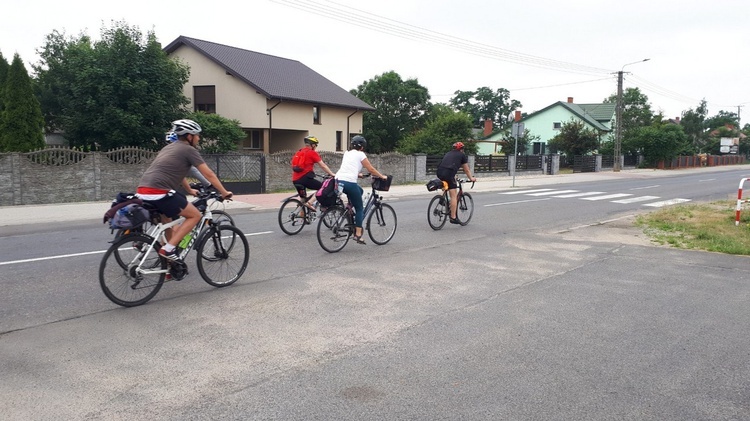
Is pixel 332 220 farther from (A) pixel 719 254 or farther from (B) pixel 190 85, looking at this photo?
(B) pixel 190 85

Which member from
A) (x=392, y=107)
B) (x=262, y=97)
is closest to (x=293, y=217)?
(x=262, y=97)

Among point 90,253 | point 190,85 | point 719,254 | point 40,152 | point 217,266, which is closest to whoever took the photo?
point 217,266

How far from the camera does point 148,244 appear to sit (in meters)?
5.57

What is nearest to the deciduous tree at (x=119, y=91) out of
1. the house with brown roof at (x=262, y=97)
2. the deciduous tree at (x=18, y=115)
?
the deciduous tree at (x=18, y=115)

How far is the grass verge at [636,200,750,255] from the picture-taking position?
31.7 feet

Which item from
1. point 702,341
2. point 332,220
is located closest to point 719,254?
point 702,341

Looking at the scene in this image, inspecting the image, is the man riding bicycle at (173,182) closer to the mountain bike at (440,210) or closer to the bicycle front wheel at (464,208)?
the mountain bike at (440,210)

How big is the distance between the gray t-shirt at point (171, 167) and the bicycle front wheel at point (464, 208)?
6958 mm

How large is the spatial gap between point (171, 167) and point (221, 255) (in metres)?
1.26

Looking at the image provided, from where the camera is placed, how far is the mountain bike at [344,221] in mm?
8492

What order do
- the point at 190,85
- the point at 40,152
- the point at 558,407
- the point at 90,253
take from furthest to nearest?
the point at 190,85 < the point at 40,152 < the point at 90,253 < the point at 558,407

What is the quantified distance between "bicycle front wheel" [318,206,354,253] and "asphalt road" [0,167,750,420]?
36 cm

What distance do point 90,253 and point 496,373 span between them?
6.75 metres

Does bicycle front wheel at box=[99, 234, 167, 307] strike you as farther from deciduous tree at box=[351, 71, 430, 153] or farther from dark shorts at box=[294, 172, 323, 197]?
deciduous tree at box=[351, 71, 430, 153]
